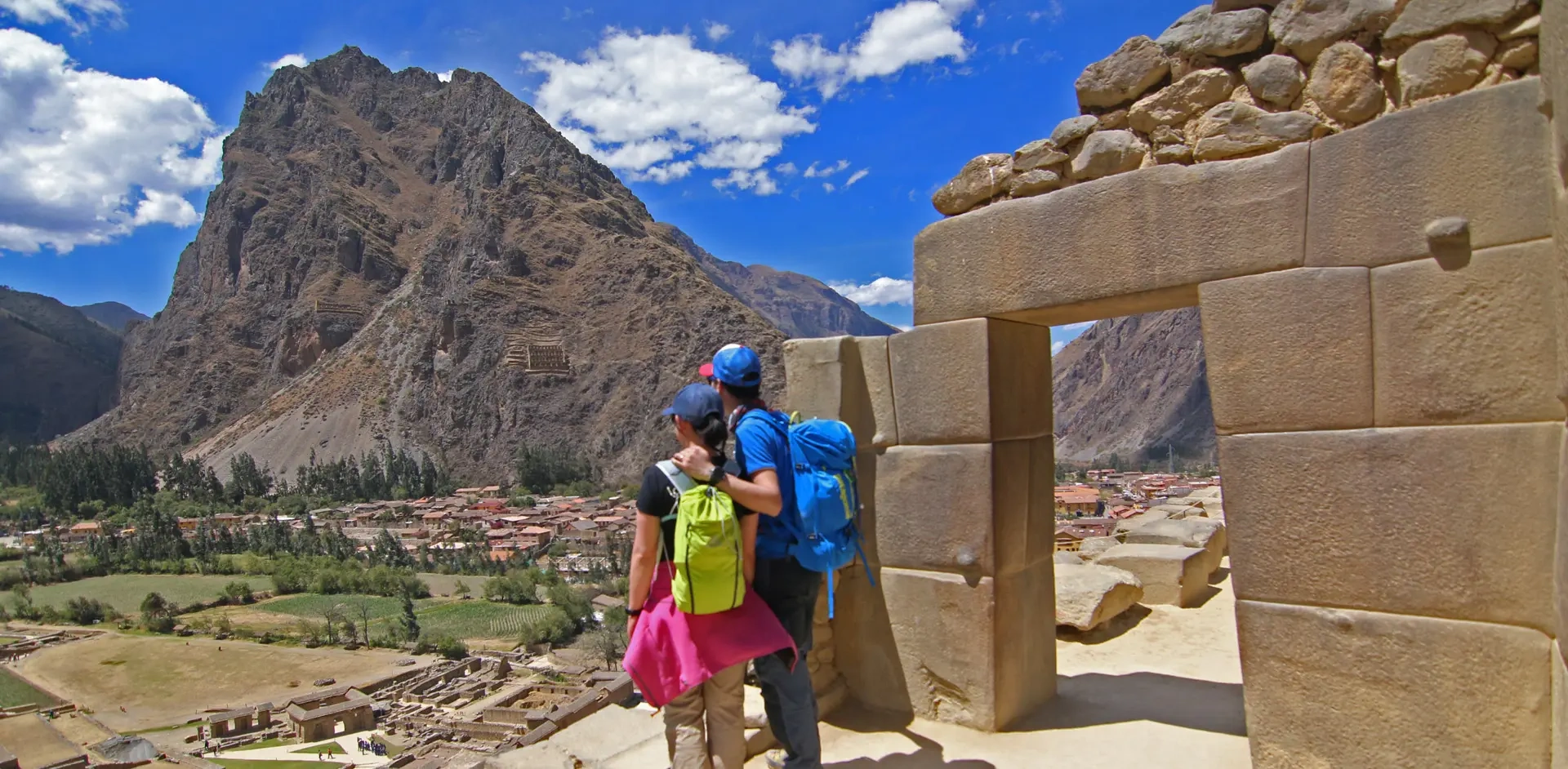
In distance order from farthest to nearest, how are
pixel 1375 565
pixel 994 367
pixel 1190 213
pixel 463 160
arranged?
pixel 463 160, pixel 994 367, pixel 1190 213, pixel 1375 565

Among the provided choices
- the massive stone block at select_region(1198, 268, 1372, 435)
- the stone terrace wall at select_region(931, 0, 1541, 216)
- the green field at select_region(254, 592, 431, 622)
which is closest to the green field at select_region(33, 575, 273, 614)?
the green field at select_region(254, 592, 431, 622)

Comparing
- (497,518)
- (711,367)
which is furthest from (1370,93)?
Answer: (497,518)

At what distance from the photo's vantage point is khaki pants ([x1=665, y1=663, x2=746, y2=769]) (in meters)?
2.95

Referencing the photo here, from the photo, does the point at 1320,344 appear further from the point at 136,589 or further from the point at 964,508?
the point at 136,589

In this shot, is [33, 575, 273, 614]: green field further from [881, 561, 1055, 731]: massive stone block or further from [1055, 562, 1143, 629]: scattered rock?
[881, 561, 1055, 731]: massive stone block

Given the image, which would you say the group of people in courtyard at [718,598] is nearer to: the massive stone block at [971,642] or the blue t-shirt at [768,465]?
the blue t-shirt at [768,465]

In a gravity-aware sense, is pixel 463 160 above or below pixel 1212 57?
above

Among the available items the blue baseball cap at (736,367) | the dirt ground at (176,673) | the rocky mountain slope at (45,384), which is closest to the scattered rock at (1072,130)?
the blue baseball cap at (736,367)

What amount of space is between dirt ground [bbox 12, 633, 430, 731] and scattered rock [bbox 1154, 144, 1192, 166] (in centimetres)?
3697

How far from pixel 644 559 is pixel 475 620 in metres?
45.1

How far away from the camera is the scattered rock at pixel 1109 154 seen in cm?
385

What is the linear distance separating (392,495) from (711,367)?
84.8 meters

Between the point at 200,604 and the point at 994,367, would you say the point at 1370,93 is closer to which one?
the point at 994,367

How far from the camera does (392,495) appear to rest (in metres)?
80.6
